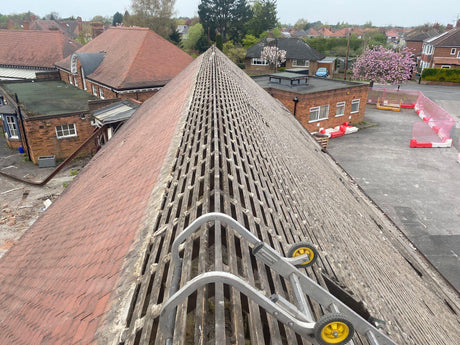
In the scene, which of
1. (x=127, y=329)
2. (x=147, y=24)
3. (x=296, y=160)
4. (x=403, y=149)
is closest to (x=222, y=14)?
(x=147, y=24)

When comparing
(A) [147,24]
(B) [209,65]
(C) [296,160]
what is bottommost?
(C) [296,160]

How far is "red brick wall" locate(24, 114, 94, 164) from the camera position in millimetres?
17734

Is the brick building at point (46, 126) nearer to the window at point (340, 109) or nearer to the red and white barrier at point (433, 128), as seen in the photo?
the window at point (340, 109)

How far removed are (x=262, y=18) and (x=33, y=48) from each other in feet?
128

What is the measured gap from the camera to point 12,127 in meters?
20.2

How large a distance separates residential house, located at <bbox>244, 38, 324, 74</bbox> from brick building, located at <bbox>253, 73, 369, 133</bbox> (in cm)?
1831

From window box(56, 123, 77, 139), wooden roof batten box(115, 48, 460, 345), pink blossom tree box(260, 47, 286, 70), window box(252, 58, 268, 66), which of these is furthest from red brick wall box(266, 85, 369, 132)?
window box(252, 58, 268, 66)

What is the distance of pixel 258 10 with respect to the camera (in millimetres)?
63531

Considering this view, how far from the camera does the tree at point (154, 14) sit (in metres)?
47.3

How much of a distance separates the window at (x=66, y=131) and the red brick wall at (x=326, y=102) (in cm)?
1232

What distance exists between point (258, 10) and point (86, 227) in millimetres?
67274

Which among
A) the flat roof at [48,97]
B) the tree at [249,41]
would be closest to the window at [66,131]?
the flat roof at [48,97]

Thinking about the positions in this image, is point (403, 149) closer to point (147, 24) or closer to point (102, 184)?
point (102, 184)

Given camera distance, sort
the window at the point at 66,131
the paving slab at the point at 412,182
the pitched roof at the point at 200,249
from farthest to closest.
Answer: the window at the point at 66,131 < the paving slab at the point at 412,182 < the pitched roof at the point at 200,249
